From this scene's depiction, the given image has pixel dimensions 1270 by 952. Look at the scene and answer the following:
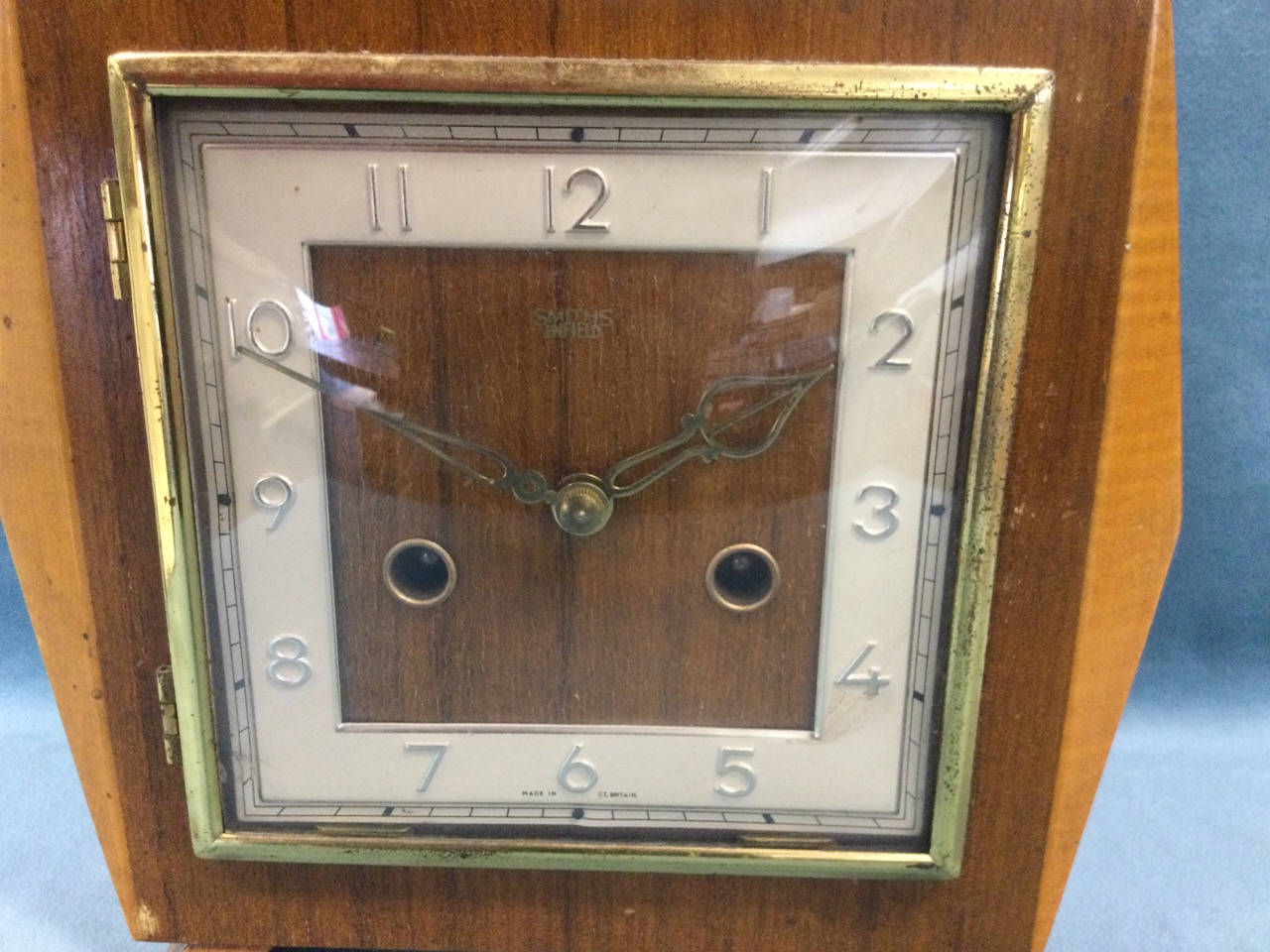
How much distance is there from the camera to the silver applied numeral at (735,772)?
0.75 metres

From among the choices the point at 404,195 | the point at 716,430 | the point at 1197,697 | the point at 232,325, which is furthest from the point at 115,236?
the point at 1197,697

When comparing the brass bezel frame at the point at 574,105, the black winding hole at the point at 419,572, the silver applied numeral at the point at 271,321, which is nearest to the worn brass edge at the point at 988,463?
the brass bezel frame at the point at 574,105

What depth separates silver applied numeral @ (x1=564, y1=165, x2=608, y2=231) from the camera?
64cm

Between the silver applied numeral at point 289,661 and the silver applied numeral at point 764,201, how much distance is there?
0.47m

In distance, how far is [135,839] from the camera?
766 mm

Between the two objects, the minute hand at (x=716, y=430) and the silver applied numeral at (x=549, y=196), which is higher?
the silver applied numeral at (x=549, y=196)

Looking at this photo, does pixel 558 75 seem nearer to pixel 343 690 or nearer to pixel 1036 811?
pixel 343 690

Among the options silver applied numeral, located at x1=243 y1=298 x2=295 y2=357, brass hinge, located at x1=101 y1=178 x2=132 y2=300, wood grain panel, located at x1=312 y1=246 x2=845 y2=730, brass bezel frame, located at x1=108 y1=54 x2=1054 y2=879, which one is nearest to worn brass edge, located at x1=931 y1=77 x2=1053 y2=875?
brass bezel frame, located at x1=108 y1=54 x2=1054 y2=879

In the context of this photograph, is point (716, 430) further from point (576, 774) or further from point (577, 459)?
point (576, 774)

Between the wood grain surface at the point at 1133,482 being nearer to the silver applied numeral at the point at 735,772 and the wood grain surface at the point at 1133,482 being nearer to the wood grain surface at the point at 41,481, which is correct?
the silver applied numeral at the point at 735,772

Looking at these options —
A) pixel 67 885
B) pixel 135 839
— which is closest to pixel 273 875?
pixel 135 839

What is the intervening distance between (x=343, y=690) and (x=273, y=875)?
18 cm

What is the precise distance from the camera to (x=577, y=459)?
0.70m

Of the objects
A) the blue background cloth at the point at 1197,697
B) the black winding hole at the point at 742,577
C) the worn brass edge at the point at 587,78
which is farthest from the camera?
the blue background cloth at the point at 1197,697
